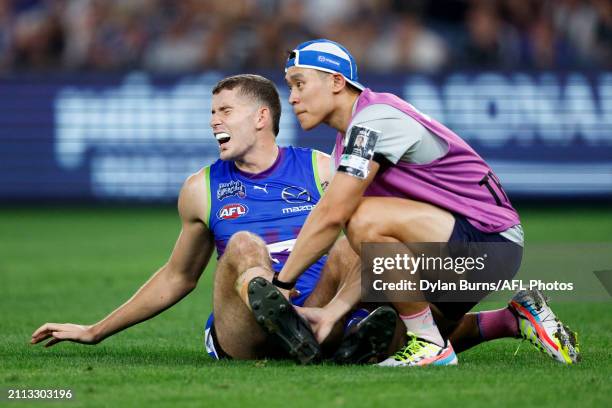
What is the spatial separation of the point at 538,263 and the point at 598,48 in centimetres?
1001

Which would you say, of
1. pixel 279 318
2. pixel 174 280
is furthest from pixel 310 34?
pixel 279 318

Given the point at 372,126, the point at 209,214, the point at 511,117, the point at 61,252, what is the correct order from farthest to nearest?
1. the point at 511,117
2. the point at 61,252
3. the point at 209,214
4. the point at 372,126

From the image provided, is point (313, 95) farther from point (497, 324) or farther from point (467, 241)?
point (497, 324)

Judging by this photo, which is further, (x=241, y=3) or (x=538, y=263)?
(x=241, y=3)

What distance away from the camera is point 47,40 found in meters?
18.5

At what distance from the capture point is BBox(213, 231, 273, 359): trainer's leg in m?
5.64

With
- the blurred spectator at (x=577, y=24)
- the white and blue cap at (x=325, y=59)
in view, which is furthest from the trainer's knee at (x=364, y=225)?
the blurred spectator at (x=577, y=24)

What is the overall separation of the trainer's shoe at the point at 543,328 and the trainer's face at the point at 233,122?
5.42 feet

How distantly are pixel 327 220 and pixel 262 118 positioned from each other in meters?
1.19

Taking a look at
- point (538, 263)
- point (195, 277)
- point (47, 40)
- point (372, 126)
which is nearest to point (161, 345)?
point (195, 277)

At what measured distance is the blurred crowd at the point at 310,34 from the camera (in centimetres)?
1762

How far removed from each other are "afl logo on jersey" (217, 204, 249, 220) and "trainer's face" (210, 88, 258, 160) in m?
0.28

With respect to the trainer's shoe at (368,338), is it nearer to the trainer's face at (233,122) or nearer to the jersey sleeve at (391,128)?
the jersey sleeve at (391,128)

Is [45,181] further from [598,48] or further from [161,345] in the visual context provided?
[161,345]
